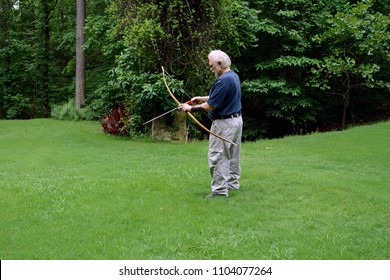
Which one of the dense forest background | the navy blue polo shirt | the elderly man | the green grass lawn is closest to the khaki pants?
the elderly man

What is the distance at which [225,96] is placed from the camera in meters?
5.96

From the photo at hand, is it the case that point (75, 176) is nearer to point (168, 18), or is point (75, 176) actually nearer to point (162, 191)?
point (162, 191)

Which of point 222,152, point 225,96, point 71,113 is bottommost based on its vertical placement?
point 71,113

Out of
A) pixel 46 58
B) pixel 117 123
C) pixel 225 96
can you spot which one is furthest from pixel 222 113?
pixel 46 58

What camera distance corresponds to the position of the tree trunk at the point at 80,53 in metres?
18.8

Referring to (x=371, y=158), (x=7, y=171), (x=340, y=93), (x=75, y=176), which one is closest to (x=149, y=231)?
(x=75, y=176)

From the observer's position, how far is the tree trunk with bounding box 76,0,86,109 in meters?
18.8

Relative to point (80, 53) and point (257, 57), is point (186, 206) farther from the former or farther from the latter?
point (80, 53)

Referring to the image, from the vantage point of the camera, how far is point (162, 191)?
6.45m

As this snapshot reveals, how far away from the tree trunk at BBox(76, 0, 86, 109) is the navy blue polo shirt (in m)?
14.0

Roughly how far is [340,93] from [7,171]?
13.3m

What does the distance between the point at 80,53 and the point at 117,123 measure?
734 centimetres

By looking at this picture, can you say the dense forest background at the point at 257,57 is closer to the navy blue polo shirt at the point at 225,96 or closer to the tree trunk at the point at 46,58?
the tree trunk at the point at 46,58

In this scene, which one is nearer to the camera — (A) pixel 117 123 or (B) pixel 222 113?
(B) pixel 222 113
